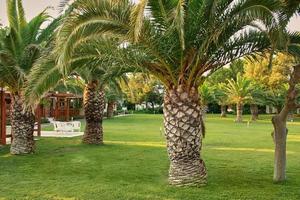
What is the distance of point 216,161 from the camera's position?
42.2 ft

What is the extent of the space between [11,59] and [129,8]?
6196 millimetres

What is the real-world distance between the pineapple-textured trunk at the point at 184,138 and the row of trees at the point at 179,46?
0.07 ft

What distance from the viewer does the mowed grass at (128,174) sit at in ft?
26.7

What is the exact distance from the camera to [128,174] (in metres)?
10.3

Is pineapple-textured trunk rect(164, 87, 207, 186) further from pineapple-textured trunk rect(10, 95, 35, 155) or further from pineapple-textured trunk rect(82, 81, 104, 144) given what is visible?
pineapple-textured trunk rect(82, 81, 104, 144)

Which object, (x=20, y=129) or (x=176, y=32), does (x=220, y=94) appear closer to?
(x=20, y=129)

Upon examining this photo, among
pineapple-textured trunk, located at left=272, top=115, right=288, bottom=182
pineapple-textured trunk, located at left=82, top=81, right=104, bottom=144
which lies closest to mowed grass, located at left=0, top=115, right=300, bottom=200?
pineapple-textured trunk, located at left=272, top=115, right=288, bottom=182

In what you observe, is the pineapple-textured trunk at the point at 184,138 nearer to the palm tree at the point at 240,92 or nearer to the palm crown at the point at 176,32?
the palm crown at the point at 176,32

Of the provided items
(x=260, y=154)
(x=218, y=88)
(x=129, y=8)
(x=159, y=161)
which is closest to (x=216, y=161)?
(x=159, y=161)

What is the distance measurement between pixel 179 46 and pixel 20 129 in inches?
295

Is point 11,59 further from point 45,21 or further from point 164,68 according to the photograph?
point 164,68

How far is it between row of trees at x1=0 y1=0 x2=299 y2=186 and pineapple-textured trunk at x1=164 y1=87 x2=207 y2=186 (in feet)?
0.07

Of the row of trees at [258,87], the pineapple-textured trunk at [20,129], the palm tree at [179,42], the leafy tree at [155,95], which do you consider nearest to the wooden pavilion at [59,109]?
the row of trees at [258,87]

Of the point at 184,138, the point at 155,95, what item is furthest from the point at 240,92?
the point at 184,138
